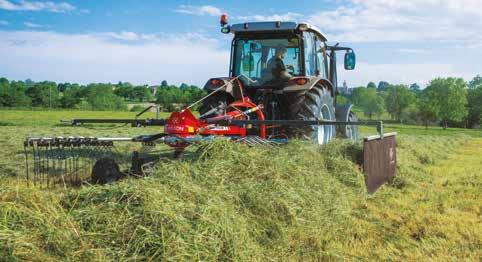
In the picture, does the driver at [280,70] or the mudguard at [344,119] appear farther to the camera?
the mudguard at [344,119]

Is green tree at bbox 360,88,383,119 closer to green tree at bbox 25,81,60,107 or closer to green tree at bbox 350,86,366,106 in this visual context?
green tree at bbox 350,86,366,106

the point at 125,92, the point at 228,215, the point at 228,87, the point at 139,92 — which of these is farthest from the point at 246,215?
the point at 125,92

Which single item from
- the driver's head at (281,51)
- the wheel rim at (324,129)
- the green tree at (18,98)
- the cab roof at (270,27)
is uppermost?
the green tree at (18,98)

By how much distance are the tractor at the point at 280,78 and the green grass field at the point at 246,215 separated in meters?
1.06

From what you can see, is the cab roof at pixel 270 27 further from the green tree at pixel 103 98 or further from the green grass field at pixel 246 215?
the green tree at pixel 103 98

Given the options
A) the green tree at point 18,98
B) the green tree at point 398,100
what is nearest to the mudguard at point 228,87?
the green tree at point 18,98

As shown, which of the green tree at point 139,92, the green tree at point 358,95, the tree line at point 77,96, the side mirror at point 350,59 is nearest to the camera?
the side mirror at point 350,59

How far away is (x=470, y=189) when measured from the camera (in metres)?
6.27

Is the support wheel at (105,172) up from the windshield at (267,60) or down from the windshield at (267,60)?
down

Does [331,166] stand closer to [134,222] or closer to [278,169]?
[278,169]

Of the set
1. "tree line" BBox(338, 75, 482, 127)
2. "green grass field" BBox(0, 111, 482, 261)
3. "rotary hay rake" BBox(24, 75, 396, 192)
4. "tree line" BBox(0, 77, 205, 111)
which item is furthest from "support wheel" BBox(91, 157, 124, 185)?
"tree line" BBox(0, 77, 205, 111)

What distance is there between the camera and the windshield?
24.3 feet

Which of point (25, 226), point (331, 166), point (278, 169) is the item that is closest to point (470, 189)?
point (331, 166)

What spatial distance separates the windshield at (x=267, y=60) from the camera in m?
7.42
